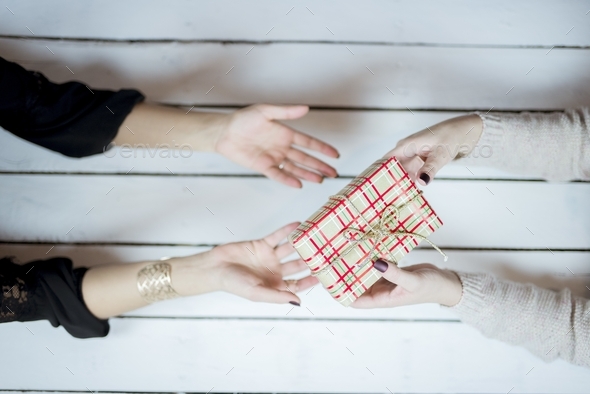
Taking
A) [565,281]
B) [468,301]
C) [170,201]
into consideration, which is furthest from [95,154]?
[565,281]

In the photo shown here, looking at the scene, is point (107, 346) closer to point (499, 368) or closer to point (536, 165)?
point (499, 368)

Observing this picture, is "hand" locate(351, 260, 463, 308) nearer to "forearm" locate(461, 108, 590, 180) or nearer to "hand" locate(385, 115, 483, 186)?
"hand" locate(385, 115, 483, 186)

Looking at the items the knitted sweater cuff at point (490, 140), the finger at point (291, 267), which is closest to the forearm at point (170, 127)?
the finger at point (291, 267)

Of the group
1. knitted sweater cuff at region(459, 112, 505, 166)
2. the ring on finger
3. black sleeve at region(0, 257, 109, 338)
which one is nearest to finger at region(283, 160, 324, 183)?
the ring on finger

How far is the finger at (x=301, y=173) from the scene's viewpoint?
3.37ft

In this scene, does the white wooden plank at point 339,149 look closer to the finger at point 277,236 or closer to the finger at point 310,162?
the finger at point 310,162

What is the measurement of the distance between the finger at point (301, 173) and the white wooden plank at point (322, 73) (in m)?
0.18

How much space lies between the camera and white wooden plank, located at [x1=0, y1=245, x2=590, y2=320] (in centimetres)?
108

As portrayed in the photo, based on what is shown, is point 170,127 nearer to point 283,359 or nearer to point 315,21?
point 315,21

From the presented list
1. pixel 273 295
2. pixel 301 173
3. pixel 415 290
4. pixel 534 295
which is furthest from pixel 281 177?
pixel 534 295

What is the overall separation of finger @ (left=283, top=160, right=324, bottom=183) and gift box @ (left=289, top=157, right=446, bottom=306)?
0.82 ft

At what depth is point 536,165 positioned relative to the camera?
0.98 metres

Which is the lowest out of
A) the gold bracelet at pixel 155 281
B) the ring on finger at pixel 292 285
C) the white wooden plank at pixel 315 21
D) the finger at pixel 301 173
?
the gold bracelet at pixel 155 281

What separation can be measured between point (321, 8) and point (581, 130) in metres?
0.66
